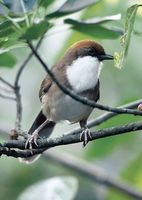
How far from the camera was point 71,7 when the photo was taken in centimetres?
358

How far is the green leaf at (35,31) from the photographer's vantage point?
2.88 metres

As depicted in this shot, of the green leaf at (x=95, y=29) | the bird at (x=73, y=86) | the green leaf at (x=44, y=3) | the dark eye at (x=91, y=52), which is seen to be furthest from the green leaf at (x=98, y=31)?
the dark eye at (x=91, y=52)

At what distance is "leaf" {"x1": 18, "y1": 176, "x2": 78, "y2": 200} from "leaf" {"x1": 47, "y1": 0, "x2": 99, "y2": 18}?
109cm

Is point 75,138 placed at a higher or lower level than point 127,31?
lower

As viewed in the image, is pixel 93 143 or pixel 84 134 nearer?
pixel 84 134

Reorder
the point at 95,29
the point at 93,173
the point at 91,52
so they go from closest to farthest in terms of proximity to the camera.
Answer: the point at 95,29, the point at 91,52, the point at 93,173

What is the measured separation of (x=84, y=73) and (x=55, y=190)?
2.45ft

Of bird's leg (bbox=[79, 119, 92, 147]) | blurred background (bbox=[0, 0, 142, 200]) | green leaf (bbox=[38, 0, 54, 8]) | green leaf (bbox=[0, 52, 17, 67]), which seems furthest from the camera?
blurred background (bbox=[0, 0, 142, 200])

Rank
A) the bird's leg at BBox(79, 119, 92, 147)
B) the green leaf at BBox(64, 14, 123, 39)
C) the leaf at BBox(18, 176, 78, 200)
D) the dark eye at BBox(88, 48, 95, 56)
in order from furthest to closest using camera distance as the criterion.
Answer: the dark eye at BBox(88, 48, 95, 56) → the leaf at BBox(18, 176, 78, 200) → the green leaf at BBox(64, 14, 123, 39) → the bird's leg at BBox(79, 119, 92, 147)

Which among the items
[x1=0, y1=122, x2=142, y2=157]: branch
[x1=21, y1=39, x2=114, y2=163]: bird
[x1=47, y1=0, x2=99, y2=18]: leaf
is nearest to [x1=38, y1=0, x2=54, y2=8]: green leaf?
[x1=47, y1=0, x2=99, y2=18]: leaf

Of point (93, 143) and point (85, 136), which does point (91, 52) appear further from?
point (85, 136)

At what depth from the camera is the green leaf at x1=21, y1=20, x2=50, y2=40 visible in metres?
2.88

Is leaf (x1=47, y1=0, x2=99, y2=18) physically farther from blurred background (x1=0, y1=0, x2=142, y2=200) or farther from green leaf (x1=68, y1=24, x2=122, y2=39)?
blurred background (x1=0, y1=0, x2=142, y2=200)

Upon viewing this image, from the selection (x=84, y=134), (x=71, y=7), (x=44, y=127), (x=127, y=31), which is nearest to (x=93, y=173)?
(x=44, y=127)
